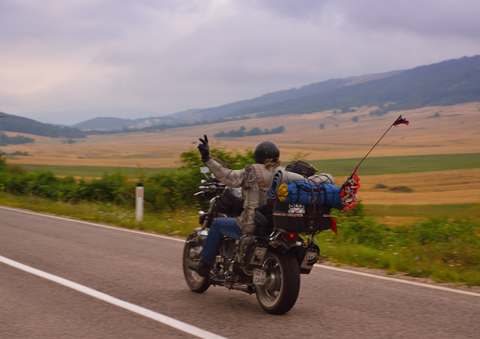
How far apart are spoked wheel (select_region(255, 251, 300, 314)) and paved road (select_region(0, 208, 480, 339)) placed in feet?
0.43

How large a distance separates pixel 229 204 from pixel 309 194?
1124mm

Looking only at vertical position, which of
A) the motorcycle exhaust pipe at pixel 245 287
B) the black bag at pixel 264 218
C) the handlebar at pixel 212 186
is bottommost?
the motorcycle exhaust pipe at pixel 245 287

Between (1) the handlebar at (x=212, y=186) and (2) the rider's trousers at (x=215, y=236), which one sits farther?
(1) the handlebar at (x=212, y=186)

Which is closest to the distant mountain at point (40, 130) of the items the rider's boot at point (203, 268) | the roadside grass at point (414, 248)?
the roadside grass at point (414, 248)

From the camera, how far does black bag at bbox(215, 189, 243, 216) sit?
5484 millimetres

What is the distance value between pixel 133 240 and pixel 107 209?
17.8ft

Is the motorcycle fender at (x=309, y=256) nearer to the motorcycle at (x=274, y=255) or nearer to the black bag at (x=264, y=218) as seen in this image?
the motorcycle at (x=274, y=255)

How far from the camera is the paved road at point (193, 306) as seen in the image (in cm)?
454

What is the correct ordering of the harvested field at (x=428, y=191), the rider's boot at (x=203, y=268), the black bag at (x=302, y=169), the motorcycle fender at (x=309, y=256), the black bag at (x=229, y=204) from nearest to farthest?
the black bag at (x=302, y=169) < the motorcycle fender at (x=309, y=256) < the black bag at (x=229, y=204) < the rider's boot at (x=203, y=268) < the harvested field at (x=428, y=191)

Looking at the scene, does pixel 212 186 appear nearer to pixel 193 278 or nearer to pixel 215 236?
pixel 215 236

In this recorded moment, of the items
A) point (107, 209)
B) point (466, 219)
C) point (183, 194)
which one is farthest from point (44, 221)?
point (466, 219)

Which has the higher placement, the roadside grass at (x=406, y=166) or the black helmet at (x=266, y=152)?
the black helmet at (x=266, y=152)

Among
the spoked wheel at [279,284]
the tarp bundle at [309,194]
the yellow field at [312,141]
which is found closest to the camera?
the tarp bundle at [309,194]

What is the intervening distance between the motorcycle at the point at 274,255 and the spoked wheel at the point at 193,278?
29 centimetres
